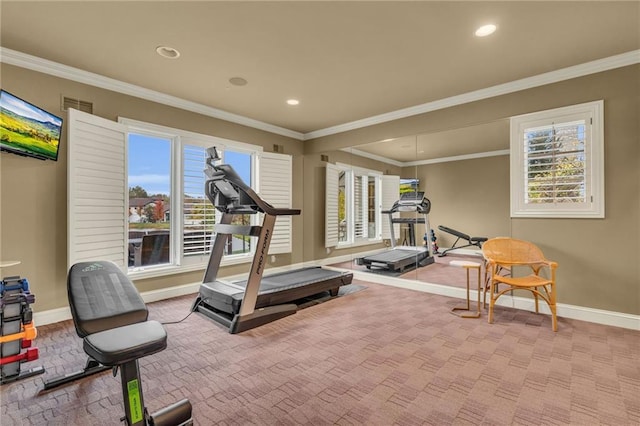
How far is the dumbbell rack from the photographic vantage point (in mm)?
2070

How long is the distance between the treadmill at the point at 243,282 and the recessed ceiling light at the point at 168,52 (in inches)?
38.6

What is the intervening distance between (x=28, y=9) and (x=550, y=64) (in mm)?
4792

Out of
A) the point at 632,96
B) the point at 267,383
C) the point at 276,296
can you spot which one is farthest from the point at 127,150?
the point at 632,96

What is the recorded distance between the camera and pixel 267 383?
6.99ft

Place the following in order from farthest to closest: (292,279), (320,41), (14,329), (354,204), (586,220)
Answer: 1. (354,204)
2. (292,279)
3. (586,220)
4. (320,41)
5. (14,329)

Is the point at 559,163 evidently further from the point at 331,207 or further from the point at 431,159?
the point at 331,207

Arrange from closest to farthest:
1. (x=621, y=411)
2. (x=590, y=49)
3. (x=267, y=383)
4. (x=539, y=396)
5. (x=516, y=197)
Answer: (x=621, y=411)
(x=539, y=396)
(x=267, y=383)
(x=590, y=49)
(x=516, y=197)

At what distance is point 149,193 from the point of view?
13.6 feet

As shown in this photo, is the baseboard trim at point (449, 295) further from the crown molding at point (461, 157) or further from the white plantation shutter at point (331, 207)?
the crown molding at point (461, 157)

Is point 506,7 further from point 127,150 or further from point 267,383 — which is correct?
point 127,150

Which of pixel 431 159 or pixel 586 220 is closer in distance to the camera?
pixel 586 220

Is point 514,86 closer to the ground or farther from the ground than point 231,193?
farther from the ground

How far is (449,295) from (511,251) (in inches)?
42.0

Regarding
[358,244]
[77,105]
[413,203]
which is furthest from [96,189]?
[413,203]
